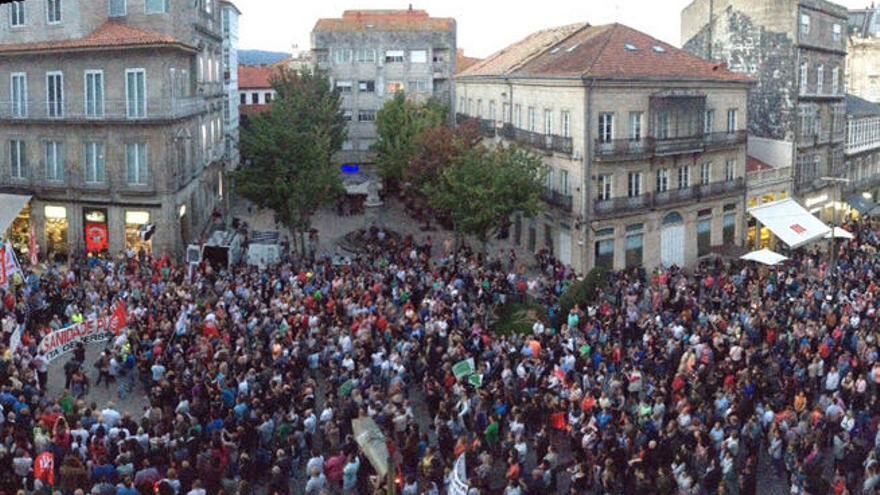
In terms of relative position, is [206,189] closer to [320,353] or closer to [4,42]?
[4,42]

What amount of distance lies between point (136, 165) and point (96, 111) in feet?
9.78

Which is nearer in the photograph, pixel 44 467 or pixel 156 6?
pixel 44 467

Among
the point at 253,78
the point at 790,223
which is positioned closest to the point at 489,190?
the point at 790,223

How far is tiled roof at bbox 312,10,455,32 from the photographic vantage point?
78.4m

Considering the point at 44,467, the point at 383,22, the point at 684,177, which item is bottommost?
the point at 44,467

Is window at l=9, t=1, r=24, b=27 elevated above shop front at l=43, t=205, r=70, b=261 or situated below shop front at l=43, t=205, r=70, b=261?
above

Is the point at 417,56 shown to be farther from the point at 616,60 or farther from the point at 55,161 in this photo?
the point at 55,161

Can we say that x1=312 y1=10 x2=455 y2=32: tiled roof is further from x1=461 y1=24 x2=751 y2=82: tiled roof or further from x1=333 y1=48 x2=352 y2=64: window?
x1=461 y1=24 x2=751 y2=82: tiled roof

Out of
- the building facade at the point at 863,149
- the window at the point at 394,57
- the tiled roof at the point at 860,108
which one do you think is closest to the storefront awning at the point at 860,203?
the building facade at the point at 863,149

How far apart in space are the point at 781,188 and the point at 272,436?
133 feet

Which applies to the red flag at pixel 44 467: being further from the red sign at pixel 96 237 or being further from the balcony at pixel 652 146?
the balcony at pixel 652 146

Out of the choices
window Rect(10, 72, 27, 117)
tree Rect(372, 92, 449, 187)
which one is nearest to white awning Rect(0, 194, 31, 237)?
window Rect(10, 72, 27, 117)

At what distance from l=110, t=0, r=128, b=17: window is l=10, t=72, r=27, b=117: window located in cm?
476

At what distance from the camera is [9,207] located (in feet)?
132
